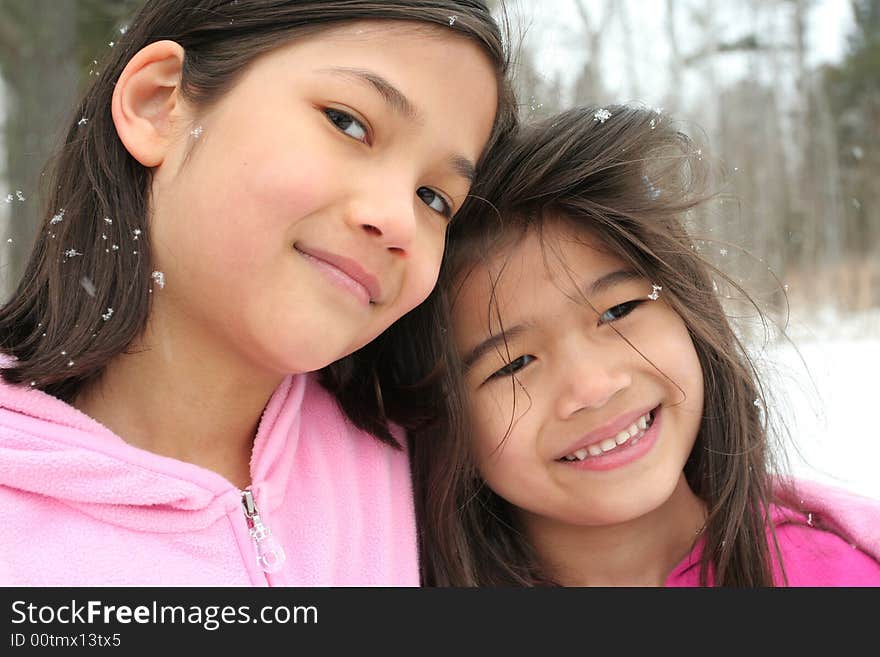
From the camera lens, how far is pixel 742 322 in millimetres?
2037

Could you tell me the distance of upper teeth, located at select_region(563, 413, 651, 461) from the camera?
5.71 feet

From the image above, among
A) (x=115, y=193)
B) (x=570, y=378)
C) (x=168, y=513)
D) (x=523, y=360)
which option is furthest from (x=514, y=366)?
(x=115, y=193)

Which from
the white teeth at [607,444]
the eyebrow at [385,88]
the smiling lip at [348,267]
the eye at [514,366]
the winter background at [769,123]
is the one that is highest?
the winter background at [769,123]

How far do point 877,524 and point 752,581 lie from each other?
0.98 feet

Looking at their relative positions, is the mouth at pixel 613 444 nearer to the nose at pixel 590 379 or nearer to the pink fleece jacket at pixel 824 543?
the nose at pixel 590 379

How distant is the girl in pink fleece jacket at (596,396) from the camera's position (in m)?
1.72

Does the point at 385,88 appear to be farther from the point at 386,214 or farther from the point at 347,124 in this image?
the point at 386,214

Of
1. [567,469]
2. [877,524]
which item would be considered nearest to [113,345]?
[567,469]

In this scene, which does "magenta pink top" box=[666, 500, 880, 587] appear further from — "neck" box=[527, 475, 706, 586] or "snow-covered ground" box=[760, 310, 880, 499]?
"snow-covered ground" box=[760, 310, 880, 499]

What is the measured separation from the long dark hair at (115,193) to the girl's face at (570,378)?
0.40 meters

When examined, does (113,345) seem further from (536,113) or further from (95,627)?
(536,113)

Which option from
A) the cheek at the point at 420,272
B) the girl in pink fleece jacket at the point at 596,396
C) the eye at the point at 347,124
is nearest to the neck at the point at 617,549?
the girl in pink fleece jacket at the point at 596,396

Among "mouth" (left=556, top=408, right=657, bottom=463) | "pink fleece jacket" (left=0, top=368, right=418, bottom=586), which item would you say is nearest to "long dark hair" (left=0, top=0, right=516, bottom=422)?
"pink fleece jacket" (left=0, top=368, right=418, bottom=586)

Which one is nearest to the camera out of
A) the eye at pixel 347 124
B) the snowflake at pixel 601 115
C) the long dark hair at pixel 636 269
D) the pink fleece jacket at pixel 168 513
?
the pink fleece jacket at pixel 168 513
